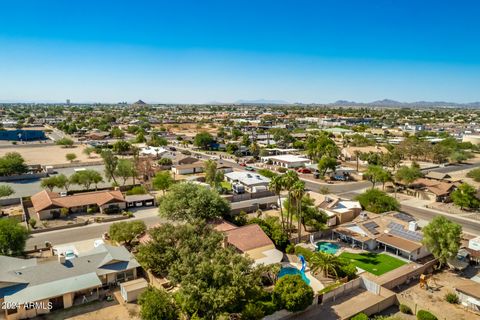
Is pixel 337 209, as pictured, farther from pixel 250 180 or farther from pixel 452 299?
pixel 452 299

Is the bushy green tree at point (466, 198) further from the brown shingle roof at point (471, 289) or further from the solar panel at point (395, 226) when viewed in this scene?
the brown shingle roof at point (471, 289)

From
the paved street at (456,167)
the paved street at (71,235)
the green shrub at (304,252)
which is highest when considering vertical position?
the green shrub at (304,252)

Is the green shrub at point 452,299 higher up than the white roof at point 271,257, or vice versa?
the white roof at point 271,257

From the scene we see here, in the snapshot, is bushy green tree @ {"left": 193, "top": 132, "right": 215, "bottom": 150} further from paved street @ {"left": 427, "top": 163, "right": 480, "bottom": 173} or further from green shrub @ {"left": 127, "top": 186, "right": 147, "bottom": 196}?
paved street @ {"left": 427, "top": 163, "right": 480, "bottom": 173}

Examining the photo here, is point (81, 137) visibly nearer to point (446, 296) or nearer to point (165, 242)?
point (165, 242)

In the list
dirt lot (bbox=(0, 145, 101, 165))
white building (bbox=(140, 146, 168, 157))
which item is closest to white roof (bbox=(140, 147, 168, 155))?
white building (bbox=(140, 146, 168, 157))

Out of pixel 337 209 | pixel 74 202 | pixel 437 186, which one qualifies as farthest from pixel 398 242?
pixel 74 202

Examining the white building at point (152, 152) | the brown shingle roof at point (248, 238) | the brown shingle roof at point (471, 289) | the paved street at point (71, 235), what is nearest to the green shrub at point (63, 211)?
the paved street at point (71, 235)

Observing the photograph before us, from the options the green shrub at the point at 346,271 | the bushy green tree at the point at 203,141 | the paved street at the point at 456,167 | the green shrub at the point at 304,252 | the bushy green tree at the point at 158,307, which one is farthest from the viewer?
the bushy green tree at the point at 203,141
